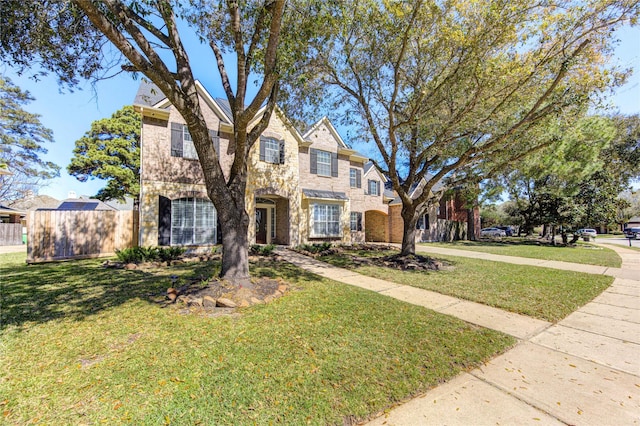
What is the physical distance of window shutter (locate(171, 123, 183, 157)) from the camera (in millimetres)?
11922

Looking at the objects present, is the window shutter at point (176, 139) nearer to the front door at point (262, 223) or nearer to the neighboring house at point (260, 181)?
the neighboring house at point (260, 181)

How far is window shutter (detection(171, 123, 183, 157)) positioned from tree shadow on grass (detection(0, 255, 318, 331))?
538 centimetres

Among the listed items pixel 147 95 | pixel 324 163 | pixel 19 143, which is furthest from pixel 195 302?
pixel 19 143

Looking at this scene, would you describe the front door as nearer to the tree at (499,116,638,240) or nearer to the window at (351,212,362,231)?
the window at (351,212,362,231)

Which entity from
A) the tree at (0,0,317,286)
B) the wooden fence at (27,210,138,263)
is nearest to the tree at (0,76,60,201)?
the wooden fence at (27,210,138,263)

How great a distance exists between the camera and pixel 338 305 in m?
5.26

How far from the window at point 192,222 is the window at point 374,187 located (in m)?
13.0

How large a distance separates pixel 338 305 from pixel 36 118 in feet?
101

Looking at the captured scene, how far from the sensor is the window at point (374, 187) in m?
21.7

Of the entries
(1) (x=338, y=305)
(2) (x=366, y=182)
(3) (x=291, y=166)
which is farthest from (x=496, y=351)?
(2) (x=366, y=182)

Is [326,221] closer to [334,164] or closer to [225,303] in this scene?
[334,164]

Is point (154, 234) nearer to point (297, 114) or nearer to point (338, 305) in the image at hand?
point (297, 114)

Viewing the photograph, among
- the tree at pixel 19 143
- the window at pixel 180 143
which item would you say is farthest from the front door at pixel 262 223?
the tree at pixel 19 143

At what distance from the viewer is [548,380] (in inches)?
116
